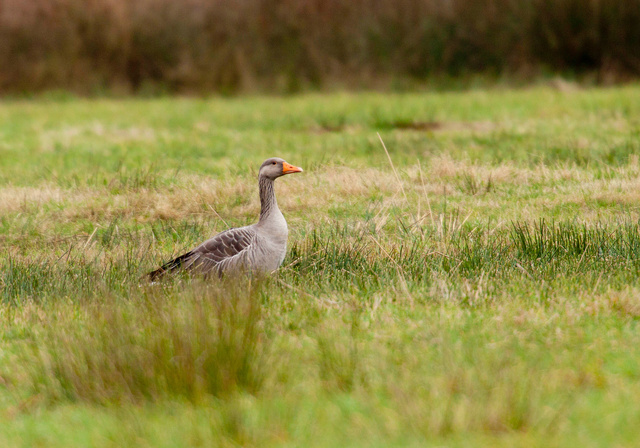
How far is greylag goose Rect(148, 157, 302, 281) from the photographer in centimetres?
780

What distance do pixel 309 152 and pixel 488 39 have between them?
44.5 ft

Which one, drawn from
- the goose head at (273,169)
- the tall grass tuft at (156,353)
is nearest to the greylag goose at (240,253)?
the goose head at (273,169)

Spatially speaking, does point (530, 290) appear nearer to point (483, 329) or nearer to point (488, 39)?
point (483, 329)

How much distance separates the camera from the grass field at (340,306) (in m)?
5.07

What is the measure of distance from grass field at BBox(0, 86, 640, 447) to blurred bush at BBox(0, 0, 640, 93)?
39.0 feet

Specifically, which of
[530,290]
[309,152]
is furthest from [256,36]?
[530,290]

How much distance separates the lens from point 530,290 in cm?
737

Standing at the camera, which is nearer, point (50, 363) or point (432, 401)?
point (432, 401)

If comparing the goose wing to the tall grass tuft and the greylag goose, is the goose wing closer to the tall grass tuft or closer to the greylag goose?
the greylag goose

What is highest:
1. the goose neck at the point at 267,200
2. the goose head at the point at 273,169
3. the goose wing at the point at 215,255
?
the goose head at the point at 273,169

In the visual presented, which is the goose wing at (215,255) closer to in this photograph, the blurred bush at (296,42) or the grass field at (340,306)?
the grass field at (340,306)

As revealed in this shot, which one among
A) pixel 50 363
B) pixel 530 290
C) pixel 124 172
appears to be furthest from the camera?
pixel 124 172

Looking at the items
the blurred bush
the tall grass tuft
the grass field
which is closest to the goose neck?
the grass field

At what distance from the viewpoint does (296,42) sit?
92.0ft
